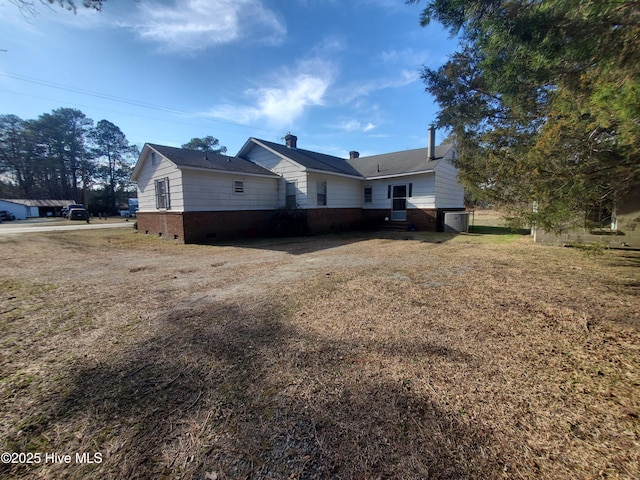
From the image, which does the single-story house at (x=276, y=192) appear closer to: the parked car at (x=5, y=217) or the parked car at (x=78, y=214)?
the parked car at (x=78, y=214)

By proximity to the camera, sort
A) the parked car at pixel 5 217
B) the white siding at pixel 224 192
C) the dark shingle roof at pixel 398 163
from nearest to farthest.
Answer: the white siding at pixel 224 192 → the dark shingle roof at pixel 398 163 → the parked car at pixel 5 217

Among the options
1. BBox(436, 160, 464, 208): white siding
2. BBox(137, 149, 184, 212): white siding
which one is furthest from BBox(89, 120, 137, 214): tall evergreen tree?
BBox(436, 160, 464, 208): white siding

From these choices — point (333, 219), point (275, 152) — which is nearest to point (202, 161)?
point (275, 152)

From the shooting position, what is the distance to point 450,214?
44.5 ft

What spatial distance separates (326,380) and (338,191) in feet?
44.3

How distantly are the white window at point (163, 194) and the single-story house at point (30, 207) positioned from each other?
44.9m

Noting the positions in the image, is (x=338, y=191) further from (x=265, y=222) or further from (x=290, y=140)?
(x=290, y=140)

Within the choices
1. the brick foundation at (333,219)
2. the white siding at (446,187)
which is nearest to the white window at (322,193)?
the brick foundation at (333,219)

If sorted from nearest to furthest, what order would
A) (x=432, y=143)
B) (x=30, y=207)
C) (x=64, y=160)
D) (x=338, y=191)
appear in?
(x=432, y=143) < (x=338, y=191) < (x=30, y=207) < (x=64, y=160)

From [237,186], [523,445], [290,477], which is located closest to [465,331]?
[523,445]

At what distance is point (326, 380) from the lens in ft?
7.38

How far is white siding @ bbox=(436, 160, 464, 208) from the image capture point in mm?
13992

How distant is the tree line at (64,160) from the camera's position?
4359cm

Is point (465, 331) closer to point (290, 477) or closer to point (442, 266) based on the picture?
point (290, 477)
